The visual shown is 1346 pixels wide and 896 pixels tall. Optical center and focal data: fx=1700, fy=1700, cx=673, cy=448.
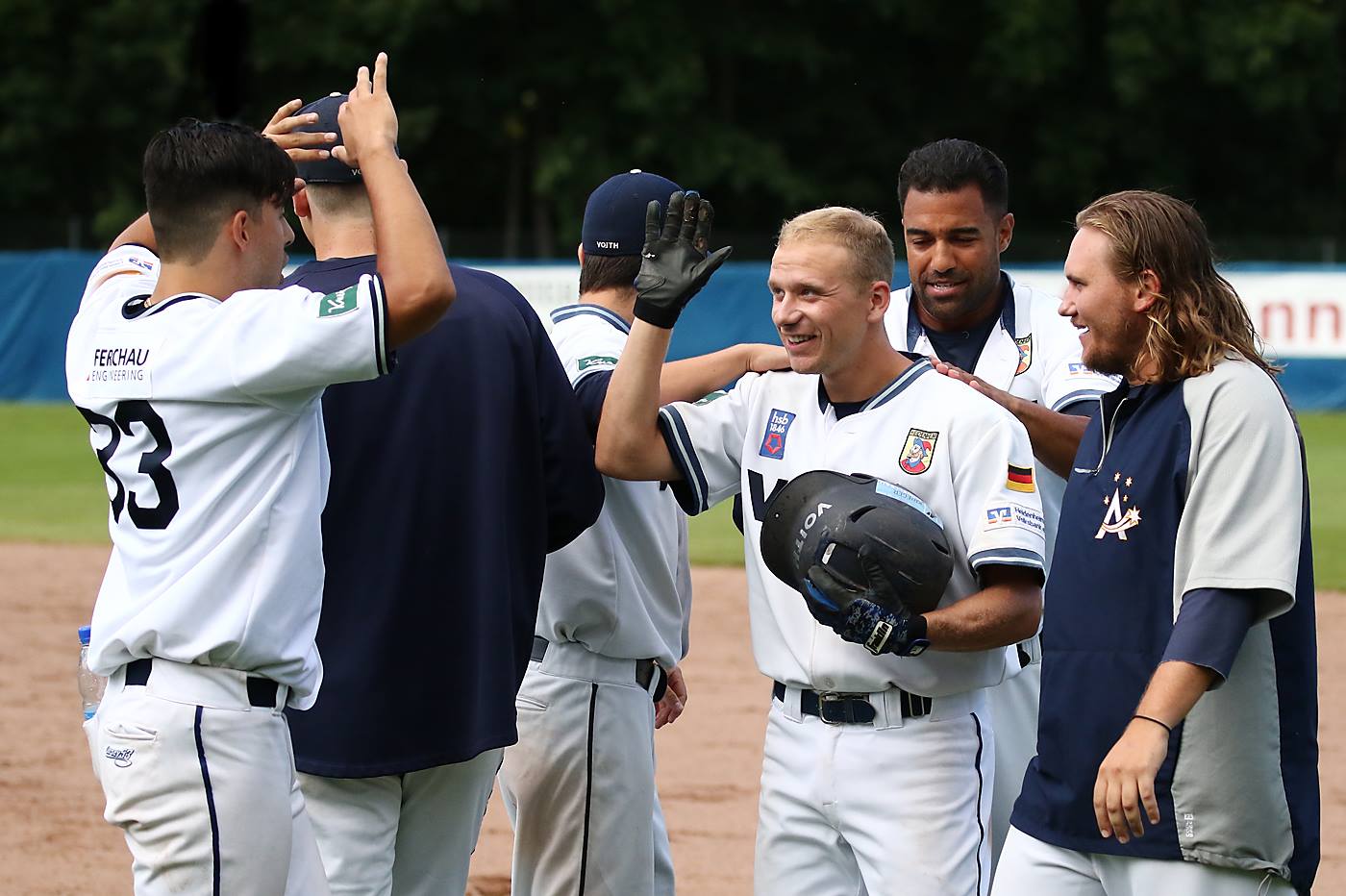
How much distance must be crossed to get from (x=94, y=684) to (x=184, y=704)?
597 millimetres

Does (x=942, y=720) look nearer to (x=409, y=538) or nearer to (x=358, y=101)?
(x=409, y=538)

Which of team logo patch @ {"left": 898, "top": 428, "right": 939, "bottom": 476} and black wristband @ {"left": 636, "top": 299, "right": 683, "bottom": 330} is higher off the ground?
black wristband @ {"left": 636, "top": 299, "right": 683, "bottom": 330}

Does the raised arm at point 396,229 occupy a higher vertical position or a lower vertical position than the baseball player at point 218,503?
higher

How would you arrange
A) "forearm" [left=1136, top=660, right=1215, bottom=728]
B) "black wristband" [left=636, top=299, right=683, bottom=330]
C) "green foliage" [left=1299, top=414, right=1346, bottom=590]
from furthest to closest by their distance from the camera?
"green foliage" [left=1299, top=414, right=1346, bottom=590] < "black wristband" [left=636, top=299, right=683, bottom=330] < "forearm" [left=1136, top=660, right=1215, bottom=728]

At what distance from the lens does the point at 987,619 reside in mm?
3902

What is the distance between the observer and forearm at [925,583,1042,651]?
3873 mm

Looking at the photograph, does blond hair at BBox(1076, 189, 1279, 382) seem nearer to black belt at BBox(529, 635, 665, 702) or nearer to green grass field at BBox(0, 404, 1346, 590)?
black belt at BBox(529, 635, 665, 702)

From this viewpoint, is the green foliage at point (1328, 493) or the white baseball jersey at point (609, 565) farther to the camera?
the green foliage at point (1328, 493)

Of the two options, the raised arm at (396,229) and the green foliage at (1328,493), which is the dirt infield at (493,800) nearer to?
the green foliage at (1328,493)

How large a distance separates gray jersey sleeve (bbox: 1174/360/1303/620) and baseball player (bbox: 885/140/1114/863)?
4.67ft

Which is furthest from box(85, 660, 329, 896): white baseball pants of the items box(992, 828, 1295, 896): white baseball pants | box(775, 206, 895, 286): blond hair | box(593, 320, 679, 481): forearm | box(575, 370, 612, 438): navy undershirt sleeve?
box(775, 206, 895, 286): blond hair

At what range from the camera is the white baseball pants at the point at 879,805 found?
12.9 ft

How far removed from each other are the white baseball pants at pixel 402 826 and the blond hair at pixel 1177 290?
1.84 m

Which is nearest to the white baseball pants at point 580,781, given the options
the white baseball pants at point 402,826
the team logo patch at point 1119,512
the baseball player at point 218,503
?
the white baseball pants at point 402,826
